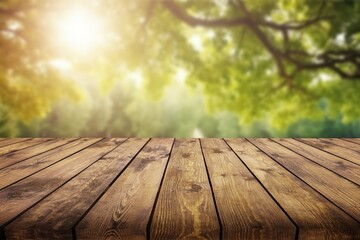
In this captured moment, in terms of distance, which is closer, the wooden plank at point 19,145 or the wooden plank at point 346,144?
the wooden plank at point 19,145

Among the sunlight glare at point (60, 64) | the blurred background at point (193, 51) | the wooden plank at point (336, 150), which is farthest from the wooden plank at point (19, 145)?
the sunlight glare at point (60, 64)

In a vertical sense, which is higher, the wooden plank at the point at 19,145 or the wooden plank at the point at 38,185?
the wooden plank at the point at 19,145

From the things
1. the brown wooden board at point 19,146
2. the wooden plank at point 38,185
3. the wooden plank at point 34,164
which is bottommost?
the wooden plank at point 38,185

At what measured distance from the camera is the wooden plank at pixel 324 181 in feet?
5.01

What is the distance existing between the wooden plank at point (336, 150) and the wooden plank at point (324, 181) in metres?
0.40

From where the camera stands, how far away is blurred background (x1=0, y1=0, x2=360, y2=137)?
1023 centimetres

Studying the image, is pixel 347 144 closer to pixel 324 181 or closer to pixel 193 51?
pixel 324 181

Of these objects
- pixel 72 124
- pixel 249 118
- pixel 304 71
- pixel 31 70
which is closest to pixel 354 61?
pixel 304 71

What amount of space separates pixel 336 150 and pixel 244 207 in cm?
199

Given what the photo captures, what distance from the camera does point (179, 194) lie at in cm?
161

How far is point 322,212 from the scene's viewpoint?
4.58 feet

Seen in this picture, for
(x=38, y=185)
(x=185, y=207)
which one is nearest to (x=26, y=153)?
(x=38, y=185)

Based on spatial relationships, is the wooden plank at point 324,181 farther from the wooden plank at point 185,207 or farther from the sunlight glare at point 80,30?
the sunlight glare at point 80,30

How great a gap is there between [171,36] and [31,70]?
16.3 ft
